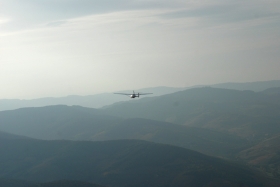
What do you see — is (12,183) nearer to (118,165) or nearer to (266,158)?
(118,165)

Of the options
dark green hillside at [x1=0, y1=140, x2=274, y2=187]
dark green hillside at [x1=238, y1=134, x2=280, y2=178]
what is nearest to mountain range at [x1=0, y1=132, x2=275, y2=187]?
dark green hillside at [x1=0, y1=140, x2=274, y2=187]

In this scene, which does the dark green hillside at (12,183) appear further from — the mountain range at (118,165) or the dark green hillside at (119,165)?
the dark green hillside at (119,165)

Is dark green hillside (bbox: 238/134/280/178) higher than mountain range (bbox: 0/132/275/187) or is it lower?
lower

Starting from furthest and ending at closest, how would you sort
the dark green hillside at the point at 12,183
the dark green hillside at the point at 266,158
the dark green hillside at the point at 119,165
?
1. the dark green hillside at the point at 266,158
2. the dark green hillside at the point at 119,165
3. the dark green hillside at the point at 12,183

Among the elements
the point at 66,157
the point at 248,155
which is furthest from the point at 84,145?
the point at 248,155

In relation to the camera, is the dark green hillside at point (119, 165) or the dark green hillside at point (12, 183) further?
the dark green hillside at point (119, 165)

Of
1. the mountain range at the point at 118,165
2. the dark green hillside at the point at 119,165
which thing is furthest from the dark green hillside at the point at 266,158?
the dark green hillside at the point at 119,165

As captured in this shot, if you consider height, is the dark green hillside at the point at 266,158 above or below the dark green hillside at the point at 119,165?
below

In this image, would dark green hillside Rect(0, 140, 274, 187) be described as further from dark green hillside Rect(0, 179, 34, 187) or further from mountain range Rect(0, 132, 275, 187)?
dark green hillside Rect(0, 179, 34, 187)

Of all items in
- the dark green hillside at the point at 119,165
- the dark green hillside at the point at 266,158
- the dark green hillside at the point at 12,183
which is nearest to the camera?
the dark green hillside at the point at 12,183
